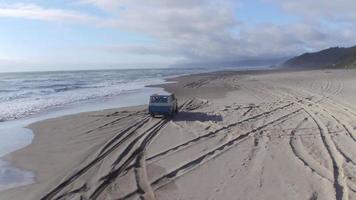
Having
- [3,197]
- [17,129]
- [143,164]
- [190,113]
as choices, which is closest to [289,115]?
[190,113]

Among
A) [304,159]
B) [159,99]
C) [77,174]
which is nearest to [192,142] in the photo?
[304,159]

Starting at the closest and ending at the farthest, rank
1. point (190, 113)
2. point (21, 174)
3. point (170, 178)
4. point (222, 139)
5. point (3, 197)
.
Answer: point (3, 197) < point (170, 178) < point (21, 174) < point (222, 139) < point (190, 113)

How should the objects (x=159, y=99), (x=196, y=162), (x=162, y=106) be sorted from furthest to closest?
1. (x=159, y=99)
2. (x=162, y=106)
3. (x=196, y=162)

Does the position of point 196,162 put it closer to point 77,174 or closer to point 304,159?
point 304,159

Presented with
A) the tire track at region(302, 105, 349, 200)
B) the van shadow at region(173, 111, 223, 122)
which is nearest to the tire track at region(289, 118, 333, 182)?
the tire track at region(302, 105, 349, 200)

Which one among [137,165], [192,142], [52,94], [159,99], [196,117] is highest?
[159,99]

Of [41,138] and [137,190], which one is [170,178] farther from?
[41,138]

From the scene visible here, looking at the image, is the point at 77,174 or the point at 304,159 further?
the point at 304,159
